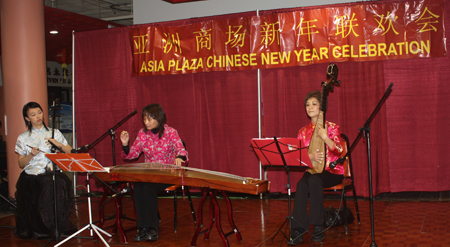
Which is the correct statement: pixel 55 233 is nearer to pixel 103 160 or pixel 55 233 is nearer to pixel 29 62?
pixel 103 160

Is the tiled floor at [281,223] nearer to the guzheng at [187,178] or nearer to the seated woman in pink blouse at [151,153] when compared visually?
the seated woman in pink blouse at [151,153]

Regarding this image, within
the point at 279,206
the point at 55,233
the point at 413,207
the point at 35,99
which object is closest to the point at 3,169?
Answer: the point at 35,99

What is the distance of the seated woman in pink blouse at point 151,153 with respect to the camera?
322 centimetres

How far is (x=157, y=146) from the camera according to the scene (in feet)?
11.8

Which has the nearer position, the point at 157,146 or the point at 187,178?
the point at 187,178

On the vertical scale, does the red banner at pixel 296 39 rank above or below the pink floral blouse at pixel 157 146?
above

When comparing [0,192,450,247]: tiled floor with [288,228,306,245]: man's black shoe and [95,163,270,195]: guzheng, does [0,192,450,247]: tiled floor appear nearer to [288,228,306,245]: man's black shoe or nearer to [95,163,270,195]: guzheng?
[288,228,306,245]: man's black shoe

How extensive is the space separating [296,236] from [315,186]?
1.24ft

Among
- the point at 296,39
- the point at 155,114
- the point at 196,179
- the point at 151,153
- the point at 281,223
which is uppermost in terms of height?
the point at 296,39

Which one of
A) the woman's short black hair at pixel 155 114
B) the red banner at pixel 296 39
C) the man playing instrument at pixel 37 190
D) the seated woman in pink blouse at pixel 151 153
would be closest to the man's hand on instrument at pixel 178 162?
the seated woman in pink blouse at pixel 151 153

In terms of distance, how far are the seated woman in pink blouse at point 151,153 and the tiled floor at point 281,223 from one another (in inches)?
5.5

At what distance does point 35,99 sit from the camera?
468 cm

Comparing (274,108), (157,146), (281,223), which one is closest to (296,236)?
(281,223)

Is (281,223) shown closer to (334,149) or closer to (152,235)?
(334,149)
